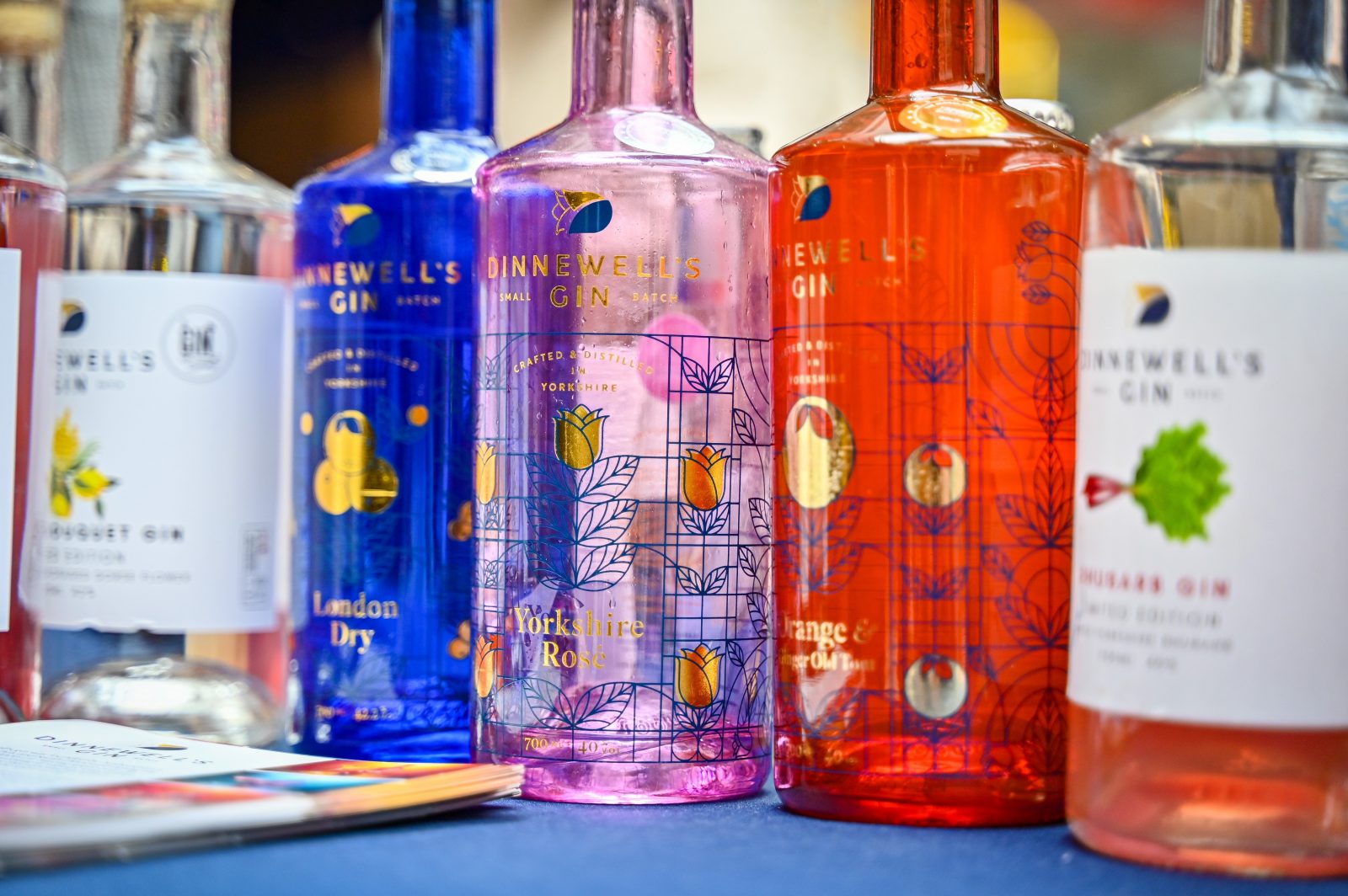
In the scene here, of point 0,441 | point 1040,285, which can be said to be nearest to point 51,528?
point 0,441

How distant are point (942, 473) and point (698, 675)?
0.39 feet

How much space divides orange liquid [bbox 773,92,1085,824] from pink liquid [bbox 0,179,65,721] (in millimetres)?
385

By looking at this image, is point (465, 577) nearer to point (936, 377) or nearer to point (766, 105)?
point (936, 377)

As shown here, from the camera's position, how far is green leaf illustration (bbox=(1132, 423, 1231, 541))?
0.49 meters

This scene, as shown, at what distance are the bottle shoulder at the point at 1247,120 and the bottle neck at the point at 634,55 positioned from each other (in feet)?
0.63

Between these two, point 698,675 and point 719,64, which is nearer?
point 698,675

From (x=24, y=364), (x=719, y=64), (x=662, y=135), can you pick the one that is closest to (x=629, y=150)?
(x=662, y=135)

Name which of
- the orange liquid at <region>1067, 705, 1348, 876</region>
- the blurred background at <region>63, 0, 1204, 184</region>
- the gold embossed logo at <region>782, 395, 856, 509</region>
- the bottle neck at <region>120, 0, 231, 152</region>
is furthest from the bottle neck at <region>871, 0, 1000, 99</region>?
the blurred background at <region>63, 0, 1204, 184</region>

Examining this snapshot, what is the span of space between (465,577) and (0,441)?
0.74 ft

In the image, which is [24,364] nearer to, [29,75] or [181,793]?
[29,75]

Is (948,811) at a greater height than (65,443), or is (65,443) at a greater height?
(65,443)

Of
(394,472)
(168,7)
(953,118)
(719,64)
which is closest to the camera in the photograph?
(953,118)

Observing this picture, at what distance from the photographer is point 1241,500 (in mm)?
490

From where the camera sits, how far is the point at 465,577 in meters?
0.70
